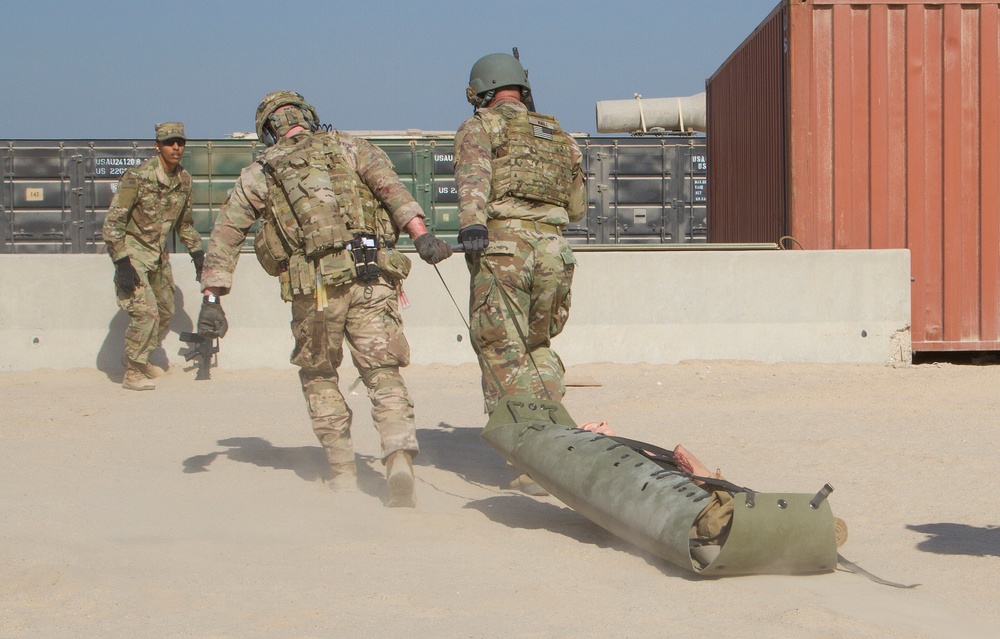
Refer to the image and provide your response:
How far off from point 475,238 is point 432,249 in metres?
0.34

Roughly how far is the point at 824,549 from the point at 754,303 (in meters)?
6.15

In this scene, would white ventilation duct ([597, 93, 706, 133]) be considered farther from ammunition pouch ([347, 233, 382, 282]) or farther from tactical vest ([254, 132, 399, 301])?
ammunition pouch ([347, 233, 382, 282])

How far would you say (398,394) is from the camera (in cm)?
541

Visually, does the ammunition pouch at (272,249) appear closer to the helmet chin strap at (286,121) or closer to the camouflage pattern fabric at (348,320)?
the camouflage pattern fabric at (348,320)

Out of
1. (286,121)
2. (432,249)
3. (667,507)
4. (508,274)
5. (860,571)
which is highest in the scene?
(286,121)

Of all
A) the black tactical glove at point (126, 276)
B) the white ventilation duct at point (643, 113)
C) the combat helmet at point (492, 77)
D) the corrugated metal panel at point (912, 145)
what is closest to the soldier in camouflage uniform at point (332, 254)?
the combat helmet at point (492, 77)

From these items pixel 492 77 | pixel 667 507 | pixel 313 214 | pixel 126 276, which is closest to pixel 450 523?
pixel 667 507

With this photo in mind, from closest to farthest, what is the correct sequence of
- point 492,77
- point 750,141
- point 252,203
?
point 252,203 → point 492,77 → point 750,141

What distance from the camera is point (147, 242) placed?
935cm

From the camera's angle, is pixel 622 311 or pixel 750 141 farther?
pixel 750 141

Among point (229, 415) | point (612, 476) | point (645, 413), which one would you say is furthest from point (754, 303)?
point (612, 476)

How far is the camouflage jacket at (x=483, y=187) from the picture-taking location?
5.66m

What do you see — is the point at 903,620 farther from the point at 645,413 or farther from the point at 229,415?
the point at 229,415

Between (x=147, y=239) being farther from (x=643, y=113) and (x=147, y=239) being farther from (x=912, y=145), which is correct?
(x=643, y=113)
